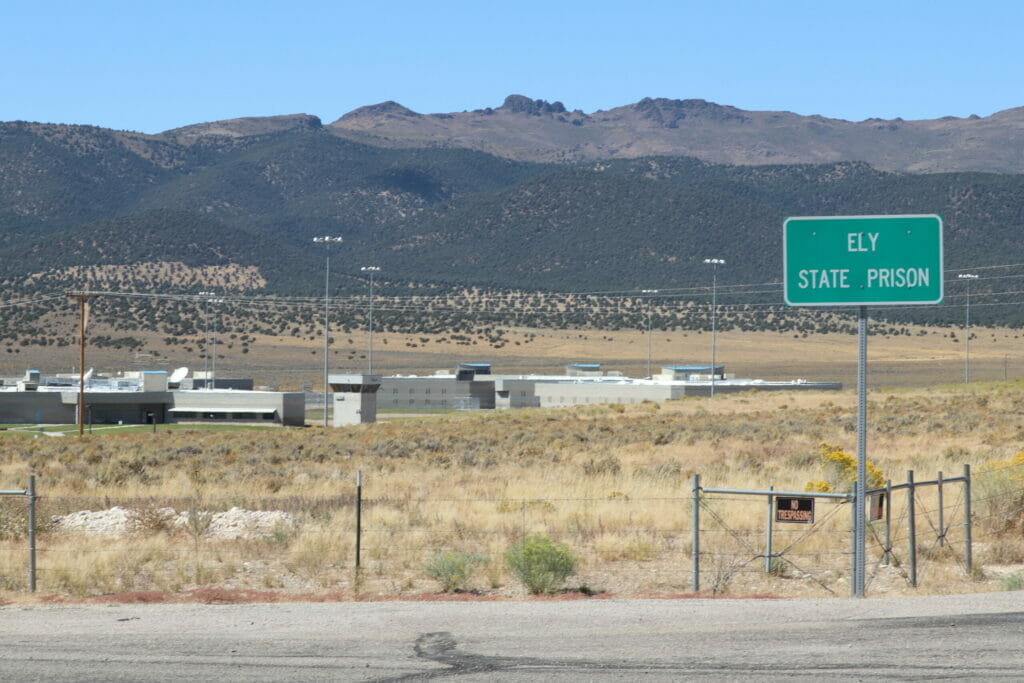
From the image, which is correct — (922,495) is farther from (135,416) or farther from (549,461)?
(135,416)

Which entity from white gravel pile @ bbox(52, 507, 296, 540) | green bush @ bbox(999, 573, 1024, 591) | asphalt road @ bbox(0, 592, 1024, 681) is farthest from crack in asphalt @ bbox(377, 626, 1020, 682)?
white gravel pile @ bbox(52, 507, 296, 540)

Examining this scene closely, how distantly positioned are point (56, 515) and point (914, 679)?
55.0ft

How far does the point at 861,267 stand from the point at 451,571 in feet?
19.5

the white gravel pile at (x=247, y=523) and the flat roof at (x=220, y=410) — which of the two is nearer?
the white gravel pile at (x=247, y=523)

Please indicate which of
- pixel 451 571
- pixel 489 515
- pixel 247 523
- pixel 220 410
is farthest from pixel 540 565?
pixel 220 410

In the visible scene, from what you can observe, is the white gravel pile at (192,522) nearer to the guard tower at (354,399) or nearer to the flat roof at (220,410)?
the guard tower at (354,399)

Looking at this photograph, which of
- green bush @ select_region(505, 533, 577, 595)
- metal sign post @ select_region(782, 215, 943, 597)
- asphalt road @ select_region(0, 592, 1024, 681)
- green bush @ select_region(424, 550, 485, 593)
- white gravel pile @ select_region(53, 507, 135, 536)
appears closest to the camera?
asphalt road @ select_region(0, 592, 1024, 681)

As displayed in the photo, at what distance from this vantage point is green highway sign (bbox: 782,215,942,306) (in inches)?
544

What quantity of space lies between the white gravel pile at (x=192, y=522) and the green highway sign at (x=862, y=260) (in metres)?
9.77

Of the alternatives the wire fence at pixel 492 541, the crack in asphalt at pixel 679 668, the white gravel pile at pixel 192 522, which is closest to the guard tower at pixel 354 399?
the wire fence at pixel 492 541

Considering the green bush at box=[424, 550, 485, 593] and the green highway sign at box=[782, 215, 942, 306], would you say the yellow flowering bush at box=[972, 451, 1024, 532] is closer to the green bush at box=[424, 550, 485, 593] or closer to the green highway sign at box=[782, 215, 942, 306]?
the green highway sign at box=[782, 215, 942, 306]

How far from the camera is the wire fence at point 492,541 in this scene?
1633 centimetres

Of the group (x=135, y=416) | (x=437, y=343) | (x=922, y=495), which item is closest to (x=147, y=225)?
(x=437, y=343)

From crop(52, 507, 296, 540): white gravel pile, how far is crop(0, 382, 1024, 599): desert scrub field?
0.10m
